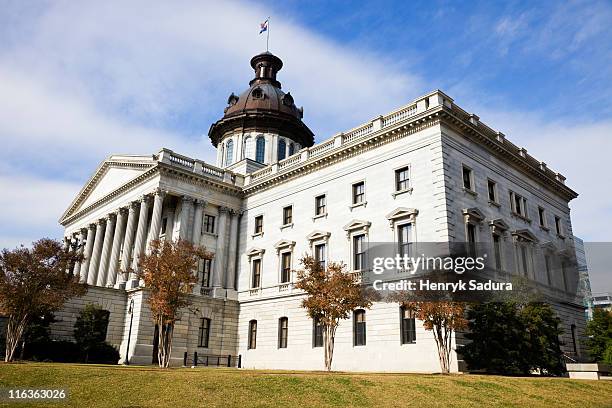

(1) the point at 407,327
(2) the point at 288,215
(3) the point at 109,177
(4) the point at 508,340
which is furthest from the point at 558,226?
(3) the point at 109,177

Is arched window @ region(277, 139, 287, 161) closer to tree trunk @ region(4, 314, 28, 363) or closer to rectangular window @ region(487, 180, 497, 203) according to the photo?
rectangular window @ region(487, 180, 497, 203)

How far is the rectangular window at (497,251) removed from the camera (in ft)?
98.5

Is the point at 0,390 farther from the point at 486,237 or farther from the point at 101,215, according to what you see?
the point at 101,215

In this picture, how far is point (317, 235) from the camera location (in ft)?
115

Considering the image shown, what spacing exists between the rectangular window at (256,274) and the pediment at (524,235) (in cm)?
1910

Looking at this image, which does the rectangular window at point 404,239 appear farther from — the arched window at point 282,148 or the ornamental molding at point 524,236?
the arched window at point 282,148

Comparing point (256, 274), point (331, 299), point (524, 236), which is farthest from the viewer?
point (256, 274)

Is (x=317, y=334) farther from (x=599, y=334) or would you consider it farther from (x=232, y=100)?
(x=232, y=100)

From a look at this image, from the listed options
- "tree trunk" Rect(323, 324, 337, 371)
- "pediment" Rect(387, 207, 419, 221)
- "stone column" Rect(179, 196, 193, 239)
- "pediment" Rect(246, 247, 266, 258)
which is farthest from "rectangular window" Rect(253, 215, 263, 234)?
"tree trunk" Rect(323, 324, 337, 371)

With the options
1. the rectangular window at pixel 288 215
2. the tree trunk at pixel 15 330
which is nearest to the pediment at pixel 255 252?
the rectangular window at pixel 288 215

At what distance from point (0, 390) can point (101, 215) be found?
33250 mm

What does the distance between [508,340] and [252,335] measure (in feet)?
66.1

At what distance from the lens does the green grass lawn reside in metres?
14.4

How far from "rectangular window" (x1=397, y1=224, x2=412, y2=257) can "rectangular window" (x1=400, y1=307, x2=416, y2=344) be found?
135 inches
